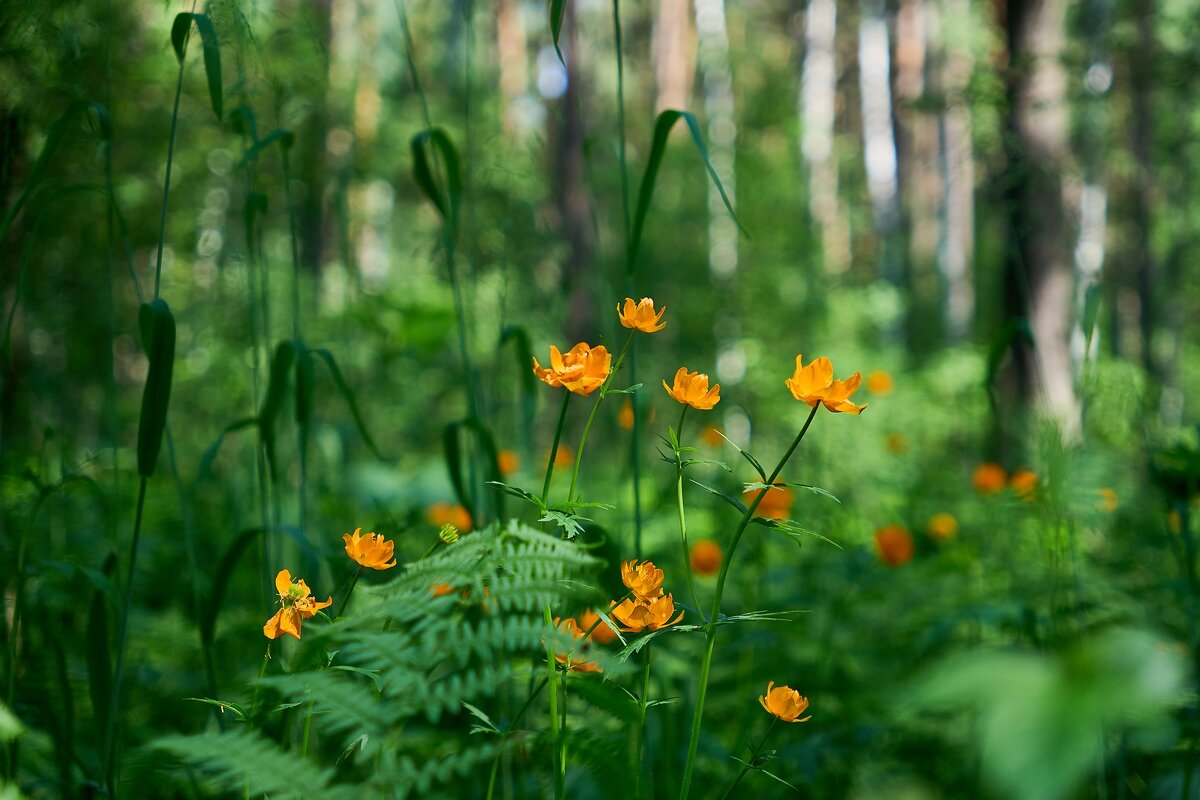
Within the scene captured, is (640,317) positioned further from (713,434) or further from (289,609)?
(713,434)

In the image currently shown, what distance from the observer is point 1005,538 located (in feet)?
7.39

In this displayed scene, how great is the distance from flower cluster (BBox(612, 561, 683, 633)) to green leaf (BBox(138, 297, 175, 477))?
0.53 metres

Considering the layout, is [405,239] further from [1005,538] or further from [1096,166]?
[1005,538]

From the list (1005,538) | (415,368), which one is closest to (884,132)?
(415,368)

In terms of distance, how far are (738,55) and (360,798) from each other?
13421 mm

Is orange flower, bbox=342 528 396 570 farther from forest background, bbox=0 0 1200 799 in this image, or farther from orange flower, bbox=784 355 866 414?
orange flower, bbox=784 355 866 414

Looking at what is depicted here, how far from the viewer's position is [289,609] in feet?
2.57

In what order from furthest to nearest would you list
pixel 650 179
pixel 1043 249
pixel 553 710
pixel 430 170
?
pixel 1043 249 → pixel 430 170 → pixel 650 179 → pixel 553 710

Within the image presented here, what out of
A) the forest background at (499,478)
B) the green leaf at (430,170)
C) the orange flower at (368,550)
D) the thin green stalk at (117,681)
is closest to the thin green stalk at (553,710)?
the forest background at (499,478)

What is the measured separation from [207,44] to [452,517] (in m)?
0.98

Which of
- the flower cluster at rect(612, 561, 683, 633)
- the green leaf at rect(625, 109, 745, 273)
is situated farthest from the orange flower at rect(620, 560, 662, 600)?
the green leaf at rect(625, 109, 745, 273)

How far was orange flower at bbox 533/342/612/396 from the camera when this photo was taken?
774 mm

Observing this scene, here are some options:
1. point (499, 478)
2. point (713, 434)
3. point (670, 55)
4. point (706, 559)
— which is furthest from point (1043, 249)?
point (670, 55)

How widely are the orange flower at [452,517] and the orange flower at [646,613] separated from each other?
0.67ft
